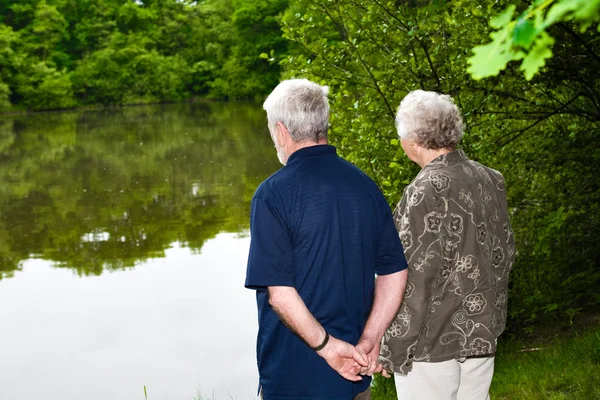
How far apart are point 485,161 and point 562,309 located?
1.80m

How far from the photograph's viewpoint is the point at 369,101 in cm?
534

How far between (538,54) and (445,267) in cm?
164

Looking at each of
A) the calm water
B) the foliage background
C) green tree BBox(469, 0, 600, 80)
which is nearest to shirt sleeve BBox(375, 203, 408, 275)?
green tree BBox(469, 0, 600, 80)

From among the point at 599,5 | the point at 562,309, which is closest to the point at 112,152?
the point at 562,309

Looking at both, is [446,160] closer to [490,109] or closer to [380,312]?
[380,312]

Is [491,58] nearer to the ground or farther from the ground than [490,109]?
nearer to the ground

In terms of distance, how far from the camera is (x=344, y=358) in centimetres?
234

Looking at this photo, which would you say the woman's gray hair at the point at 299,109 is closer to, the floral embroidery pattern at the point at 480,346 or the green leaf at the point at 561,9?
the floral embroidery pattern at the point at 480,346

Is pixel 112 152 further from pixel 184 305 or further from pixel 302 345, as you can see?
pixel 302 345

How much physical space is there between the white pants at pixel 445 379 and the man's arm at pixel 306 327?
1.47 feet

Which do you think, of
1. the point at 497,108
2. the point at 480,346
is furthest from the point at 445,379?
the point at 497,108

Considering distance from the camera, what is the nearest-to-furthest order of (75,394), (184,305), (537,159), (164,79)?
(537,159) → (75,394) → (184,305) → (164,79)

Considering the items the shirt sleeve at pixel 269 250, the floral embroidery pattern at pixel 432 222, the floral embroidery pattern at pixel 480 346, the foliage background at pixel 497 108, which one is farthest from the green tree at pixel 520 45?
the foliage background at pixel 497 108

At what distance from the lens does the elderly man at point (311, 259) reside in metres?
2.27
